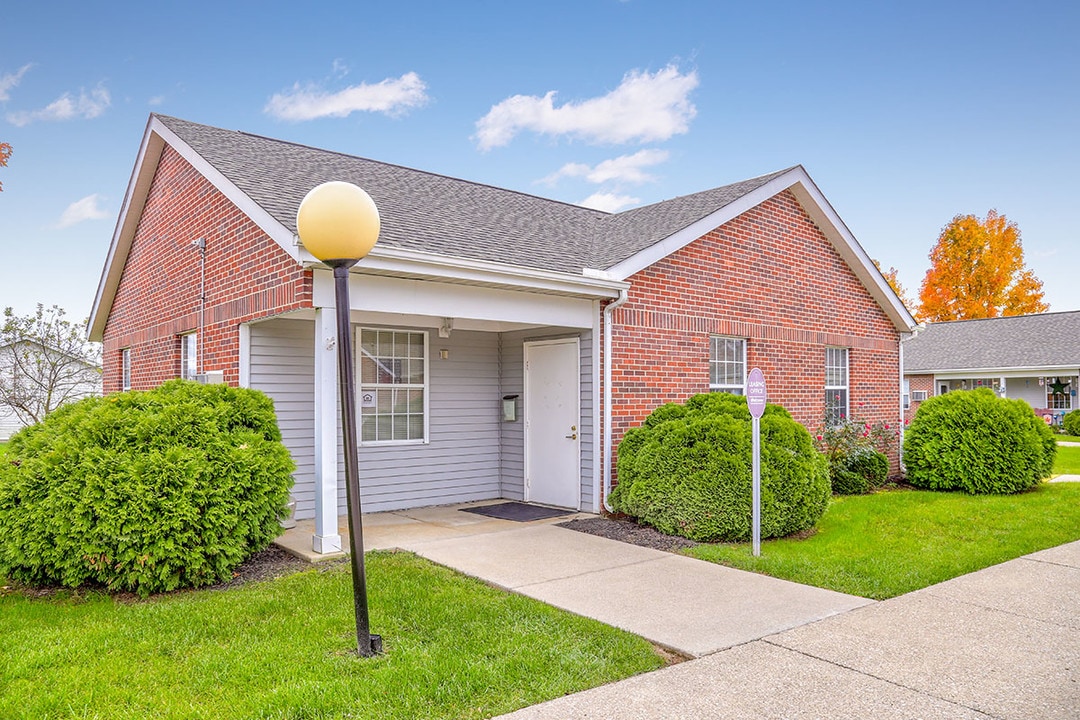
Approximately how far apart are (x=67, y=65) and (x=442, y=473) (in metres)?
9.73

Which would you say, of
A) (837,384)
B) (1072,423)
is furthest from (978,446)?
(1072,423)

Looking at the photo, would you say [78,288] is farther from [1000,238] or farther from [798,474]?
[1000,238]

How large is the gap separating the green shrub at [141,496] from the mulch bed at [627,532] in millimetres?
3505

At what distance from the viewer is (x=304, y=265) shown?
6676 millimetres

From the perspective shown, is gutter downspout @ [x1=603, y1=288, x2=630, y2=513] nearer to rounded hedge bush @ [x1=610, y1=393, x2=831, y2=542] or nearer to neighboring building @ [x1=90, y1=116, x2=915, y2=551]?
neighboring building @ [x1=90, y1=116, x2=915, y2=551]

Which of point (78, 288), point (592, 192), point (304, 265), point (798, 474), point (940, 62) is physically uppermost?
point (592, 192)

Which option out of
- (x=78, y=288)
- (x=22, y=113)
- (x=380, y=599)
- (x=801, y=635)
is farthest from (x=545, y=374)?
(x=78, y=288)

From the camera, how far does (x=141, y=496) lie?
18.7 ft

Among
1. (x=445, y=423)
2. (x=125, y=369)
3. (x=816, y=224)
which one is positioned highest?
(x=816, y=224)

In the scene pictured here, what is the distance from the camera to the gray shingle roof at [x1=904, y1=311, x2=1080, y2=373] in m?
26.9

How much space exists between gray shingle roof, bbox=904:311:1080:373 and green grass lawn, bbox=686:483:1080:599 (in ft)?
62.2

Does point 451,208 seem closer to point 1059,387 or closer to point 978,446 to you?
point 978,446

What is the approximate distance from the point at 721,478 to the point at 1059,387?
27.2 m

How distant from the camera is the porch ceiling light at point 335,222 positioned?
14.7ft
